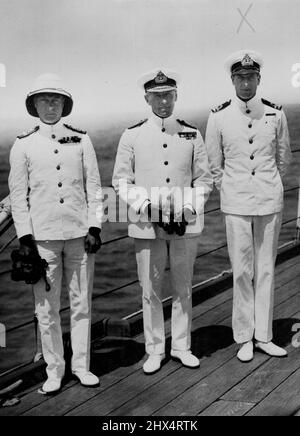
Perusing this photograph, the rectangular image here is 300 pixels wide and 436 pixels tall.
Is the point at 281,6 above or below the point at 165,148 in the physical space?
above

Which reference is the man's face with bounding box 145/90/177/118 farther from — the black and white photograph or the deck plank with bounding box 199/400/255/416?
the deck plank with bounding box 199/400/255/416

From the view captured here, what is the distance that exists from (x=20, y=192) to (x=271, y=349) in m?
1.68

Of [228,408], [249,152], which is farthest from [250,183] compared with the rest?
[228,408]

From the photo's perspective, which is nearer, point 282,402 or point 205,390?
point 282,402

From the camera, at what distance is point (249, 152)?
12.5ft

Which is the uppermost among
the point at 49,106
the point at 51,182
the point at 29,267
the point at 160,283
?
the point at 49,106

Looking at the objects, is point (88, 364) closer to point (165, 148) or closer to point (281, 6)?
point (165, 148)

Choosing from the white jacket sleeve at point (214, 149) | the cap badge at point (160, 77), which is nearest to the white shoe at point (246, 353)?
the white jacket sleeve at point (214, 149)

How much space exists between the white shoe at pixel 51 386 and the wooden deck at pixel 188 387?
0.10 feet

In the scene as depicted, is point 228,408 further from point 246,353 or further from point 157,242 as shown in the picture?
point 157,242

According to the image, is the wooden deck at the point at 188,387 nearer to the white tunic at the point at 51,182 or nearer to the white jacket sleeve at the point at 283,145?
the white tunic at the point at 51,182

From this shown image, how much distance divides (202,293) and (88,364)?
5.20ft
